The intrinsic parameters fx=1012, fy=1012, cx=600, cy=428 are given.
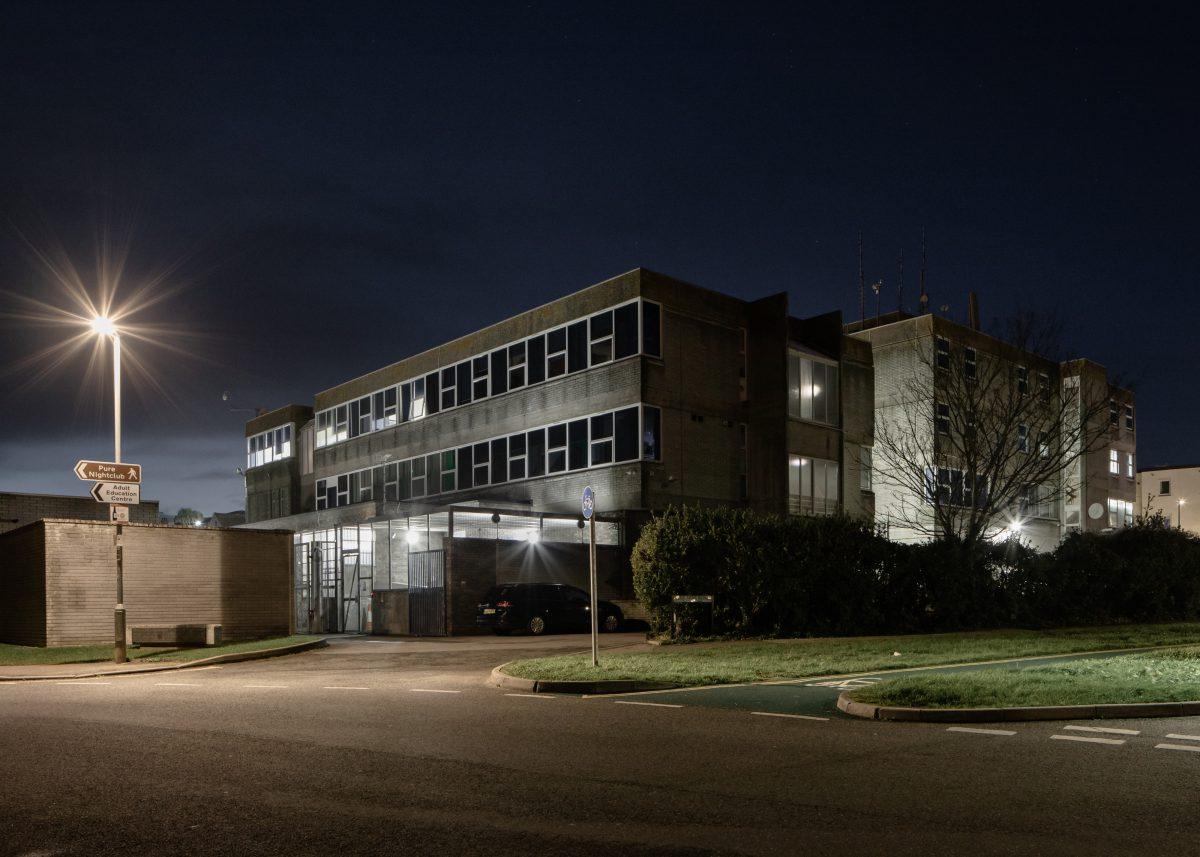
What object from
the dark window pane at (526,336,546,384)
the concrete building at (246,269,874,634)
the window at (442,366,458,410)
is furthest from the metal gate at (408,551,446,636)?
the window at (442,366,458,410)

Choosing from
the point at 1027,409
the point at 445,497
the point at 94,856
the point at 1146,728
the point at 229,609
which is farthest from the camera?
the point at 445,497

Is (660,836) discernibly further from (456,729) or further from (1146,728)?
(1146,728)

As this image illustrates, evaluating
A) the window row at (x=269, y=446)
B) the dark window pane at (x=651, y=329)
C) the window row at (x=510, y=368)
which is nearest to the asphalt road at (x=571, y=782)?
the dark window pane at (x=651, y=329)

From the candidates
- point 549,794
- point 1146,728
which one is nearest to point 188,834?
point 549,794

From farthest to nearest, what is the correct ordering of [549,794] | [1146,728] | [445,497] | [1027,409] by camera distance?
1. [445,497]
2. [1027,409]
3. [1146,728]
4. [549,794]

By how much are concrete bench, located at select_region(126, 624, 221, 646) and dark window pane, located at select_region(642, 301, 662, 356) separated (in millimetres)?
16261

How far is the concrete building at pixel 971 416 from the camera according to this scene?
3284 cm

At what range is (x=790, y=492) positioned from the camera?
120ft

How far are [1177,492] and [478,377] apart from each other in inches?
2435

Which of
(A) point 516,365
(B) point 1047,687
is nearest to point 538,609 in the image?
(A) point 516,365

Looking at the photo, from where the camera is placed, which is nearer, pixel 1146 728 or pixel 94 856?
pixel 94 856

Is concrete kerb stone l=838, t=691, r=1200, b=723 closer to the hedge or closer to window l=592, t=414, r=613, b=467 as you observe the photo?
the hedge

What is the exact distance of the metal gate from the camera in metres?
31.0

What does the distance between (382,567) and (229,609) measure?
8.69m
